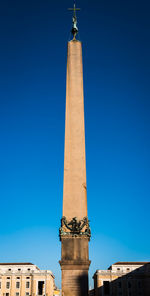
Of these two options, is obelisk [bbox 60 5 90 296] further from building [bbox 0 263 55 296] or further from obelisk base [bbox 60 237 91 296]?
building [bbox 0 263 55 296]

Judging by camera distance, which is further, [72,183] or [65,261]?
[72,183]

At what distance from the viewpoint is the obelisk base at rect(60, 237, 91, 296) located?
15.2 meters

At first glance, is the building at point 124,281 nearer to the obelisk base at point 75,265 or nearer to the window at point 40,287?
the window at point 40,287

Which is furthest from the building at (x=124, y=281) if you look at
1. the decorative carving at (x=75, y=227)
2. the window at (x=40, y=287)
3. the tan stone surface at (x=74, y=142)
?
the tan stone surface at (x=74, y=142)

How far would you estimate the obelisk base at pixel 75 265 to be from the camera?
15219mm

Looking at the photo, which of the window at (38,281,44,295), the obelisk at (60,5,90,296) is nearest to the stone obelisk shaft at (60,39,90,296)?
the obelisk at (60,5,90,296)

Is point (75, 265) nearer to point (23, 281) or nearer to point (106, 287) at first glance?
point (106, 287)

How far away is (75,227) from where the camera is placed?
16.0m

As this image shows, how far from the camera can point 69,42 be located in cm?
2064

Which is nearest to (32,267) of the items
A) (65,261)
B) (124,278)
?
(124,278)

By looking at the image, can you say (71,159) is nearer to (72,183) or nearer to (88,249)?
(72,183)

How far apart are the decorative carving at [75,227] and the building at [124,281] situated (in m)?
60.1

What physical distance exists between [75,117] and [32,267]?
208ft

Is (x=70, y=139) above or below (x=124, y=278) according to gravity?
above
